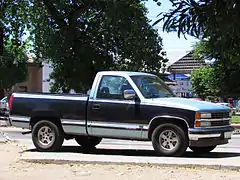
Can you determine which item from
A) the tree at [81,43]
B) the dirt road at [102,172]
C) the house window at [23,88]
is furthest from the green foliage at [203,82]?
the dirt road at [102,172]

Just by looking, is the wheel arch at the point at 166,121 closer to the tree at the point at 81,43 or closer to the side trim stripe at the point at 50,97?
the side trim stripe at the point at 50,97

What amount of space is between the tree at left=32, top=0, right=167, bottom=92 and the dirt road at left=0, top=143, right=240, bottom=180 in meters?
15.8

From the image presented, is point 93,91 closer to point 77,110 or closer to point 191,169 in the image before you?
point 77,110

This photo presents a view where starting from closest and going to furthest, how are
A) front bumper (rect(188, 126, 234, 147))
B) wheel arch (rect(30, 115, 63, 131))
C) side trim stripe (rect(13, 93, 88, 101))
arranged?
A: front bumper (rect(188, 126, 234, 147)) < side trim stripe (rect(13, 93, 88, 101)) < wheel arch (rect(30, 115, 63, 131))

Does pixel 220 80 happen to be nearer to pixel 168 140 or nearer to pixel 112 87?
pixel 112 87

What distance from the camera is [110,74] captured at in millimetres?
10008

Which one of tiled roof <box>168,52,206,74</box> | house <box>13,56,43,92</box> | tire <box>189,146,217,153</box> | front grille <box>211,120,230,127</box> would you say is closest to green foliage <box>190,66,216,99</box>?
tiled roof <box>168,52,206,74</box>

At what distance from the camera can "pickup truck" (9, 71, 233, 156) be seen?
9.02 m

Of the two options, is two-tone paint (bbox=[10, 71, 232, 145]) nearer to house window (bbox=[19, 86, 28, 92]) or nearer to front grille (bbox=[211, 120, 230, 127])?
front grille (bbox=[211, 120, 230, 127])

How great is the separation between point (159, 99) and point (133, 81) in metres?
0.78

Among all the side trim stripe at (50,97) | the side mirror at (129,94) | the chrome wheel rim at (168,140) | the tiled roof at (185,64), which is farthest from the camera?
the tiled roof at (185,64)

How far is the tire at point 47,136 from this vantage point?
10000 mm

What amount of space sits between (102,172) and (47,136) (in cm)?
286

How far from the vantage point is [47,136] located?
1013cm
